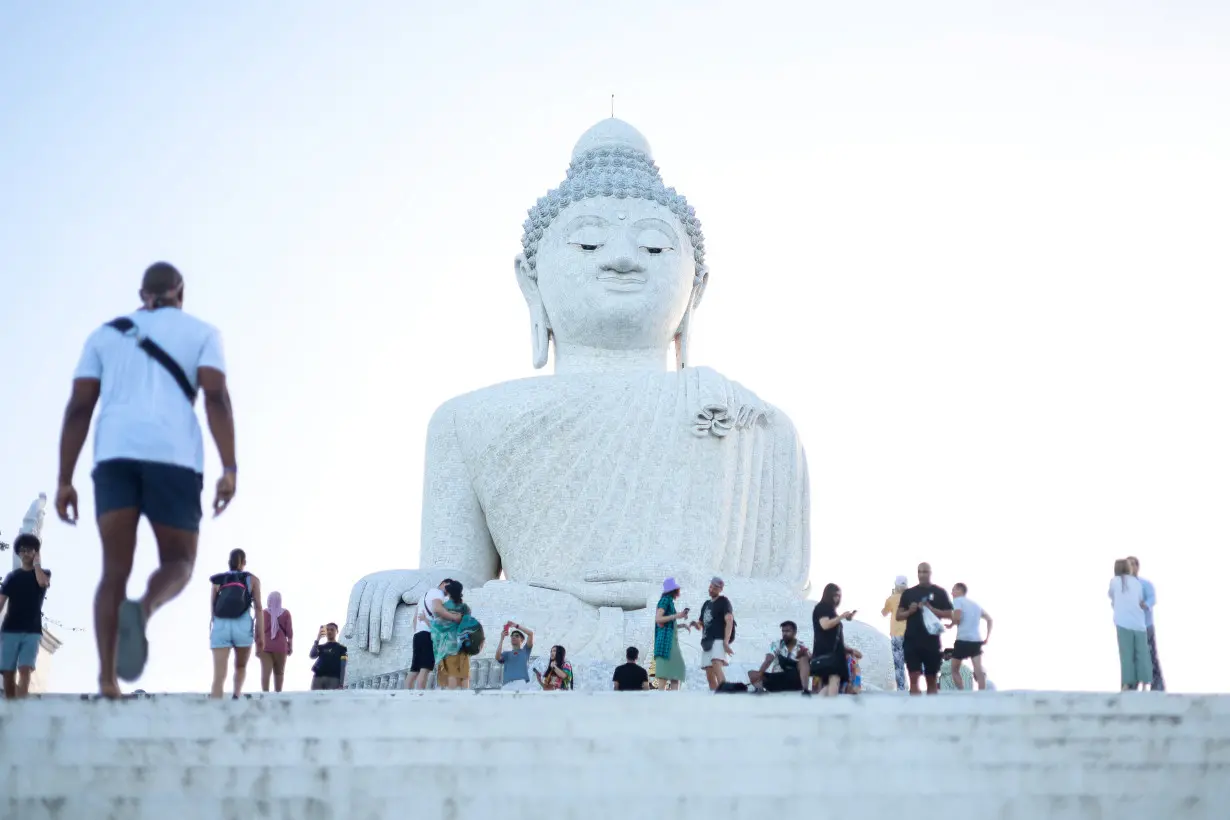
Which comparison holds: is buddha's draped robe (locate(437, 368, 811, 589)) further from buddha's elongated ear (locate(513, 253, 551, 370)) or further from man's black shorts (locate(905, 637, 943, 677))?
man's black shorts (locate(905, 637, 943, 677))

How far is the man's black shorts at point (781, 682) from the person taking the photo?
10.8 meters

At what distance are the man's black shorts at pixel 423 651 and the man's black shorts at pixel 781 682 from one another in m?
2.44

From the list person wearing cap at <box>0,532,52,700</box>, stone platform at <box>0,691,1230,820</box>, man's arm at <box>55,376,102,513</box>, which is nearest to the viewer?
man's arm at <box>55,376,102,513</box>

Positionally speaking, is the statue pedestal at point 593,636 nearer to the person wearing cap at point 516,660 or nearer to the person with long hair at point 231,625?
the person wearing cap at point 516,660

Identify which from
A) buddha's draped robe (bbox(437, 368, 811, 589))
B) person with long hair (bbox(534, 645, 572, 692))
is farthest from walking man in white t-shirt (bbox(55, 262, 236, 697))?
buddha's draped robe (bbox(437, 368, 811, 589))

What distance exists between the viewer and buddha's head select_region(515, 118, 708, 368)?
1711 cm

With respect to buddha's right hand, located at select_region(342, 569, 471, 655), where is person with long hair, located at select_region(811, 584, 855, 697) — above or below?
below

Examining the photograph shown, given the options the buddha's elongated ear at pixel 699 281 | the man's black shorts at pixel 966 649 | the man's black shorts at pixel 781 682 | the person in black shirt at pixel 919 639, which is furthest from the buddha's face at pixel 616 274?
the man's black shorts at pixel 781 682

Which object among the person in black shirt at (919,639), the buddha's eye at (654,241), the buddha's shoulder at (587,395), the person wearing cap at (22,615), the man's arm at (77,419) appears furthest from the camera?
the buddha's eye at (654,241)

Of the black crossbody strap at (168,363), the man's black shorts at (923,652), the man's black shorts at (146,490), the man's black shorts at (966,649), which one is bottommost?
the man's black shorts at (923,652)

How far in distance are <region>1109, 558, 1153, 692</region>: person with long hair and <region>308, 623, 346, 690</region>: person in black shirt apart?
17.0ft

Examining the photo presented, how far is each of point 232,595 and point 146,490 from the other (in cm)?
136

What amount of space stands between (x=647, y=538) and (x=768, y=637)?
1899 mm

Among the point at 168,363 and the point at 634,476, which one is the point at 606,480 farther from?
the point at 168,363
